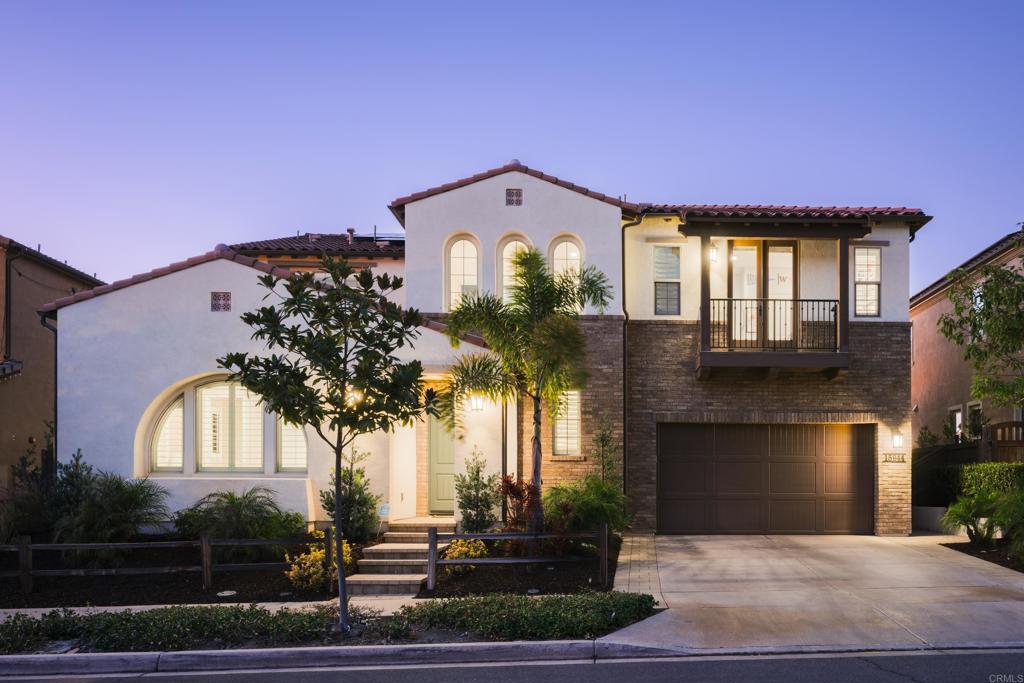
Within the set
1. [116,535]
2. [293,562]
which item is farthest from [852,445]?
[116,535]

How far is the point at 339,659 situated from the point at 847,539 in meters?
11.6

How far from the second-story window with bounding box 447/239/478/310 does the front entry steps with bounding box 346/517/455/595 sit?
486cm

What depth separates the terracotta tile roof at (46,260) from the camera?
2039 centimetres

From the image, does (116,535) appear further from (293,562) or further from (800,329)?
(800,329)

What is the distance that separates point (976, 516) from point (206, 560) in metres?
12.7

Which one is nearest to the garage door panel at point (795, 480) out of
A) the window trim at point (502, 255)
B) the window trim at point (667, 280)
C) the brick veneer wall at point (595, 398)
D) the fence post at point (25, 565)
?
the brick veneer wall at point (595, 398)

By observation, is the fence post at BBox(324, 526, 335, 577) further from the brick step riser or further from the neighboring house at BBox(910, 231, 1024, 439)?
the neighboring house at BBox(910, 231, 1024, 439)

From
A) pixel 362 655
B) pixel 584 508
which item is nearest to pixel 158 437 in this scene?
pixel 584 508

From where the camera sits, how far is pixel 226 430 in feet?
48.2

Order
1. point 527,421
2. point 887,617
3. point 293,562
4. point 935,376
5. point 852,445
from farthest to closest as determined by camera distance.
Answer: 1. point 935,376
2. point 852,445
3. point 527,421
4. point 293,562
5. point 887,617

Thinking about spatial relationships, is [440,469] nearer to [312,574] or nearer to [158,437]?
[312,574]

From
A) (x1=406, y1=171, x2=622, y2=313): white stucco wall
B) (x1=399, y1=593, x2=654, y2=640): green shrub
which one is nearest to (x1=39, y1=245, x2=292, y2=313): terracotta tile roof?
(x1=406, y1=171, x2=622, y2=313): white stucco wall

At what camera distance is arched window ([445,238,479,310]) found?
1677cm

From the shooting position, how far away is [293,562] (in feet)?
39.5
